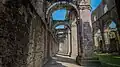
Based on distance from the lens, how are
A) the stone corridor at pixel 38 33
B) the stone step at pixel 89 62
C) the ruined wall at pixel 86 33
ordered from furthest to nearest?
the ruined wall at pixel 86 33 → the stone step at pixel 89 62 → the stone corridor at pixel 38 33

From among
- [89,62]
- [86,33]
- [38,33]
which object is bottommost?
[89,62]

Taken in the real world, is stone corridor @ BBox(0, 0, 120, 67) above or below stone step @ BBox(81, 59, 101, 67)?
above

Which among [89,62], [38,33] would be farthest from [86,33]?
[38,33]

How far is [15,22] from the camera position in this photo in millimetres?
2465

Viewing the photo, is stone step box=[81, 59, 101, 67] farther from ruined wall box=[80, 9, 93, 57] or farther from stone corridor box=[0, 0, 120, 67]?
ruined wall box=[80, 9, 93, 57]

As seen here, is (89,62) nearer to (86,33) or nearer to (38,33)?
(86,33)

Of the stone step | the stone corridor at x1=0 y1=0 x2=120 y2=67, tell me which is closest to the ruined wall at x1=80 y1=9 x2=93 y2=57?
the stone corridor at x1=0 y1=0 x2=120 y2=67

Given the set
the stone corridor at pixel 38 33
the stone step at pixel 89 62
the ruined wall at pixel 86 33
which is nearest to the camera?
the stone corridor at pixel 38 33

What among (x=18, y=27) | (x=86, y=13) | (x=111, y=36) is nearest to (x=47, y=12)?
(x=86, y=13)

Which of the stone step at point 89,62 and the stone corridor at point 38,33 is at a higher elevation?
the stone corridor at point 38,33

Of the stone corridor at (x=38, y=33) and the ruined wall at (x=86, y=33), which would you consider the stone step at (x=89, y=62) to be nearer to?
the stone corridor at (x=38, y=33)

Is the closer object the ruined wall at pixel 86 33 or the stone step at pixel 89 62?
the stone step at pixel 89 62

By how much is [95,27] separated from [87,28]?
16.1m

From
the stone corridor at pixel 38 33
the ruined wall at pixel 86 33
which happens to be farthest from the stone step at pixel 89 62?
the ruined wall at pixel 86 33
